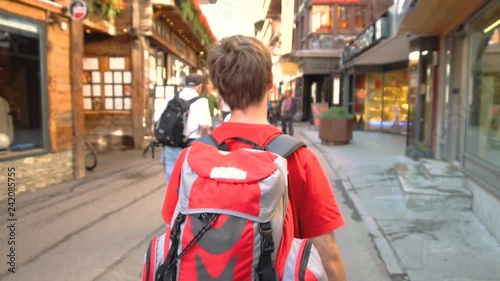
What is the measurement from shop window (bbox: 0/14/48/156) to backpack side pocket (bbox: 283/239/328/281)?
6.88 metres

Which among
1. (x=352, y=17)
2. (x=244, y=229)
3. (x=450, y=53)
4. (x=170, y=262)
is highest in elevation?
(x=352, y=17)

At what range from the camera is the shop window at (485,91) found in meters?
6.38

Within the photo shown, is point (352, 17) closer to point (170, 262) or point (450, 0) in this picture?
point (450, 0)

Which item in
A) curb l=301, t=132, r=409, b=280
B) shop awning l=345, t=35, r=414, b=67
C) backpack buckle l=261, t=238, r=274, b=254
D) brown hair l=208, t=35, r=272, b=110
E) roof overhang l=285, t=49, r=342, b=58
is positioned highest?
roof overhang l=285, t=49, r=342, b=58

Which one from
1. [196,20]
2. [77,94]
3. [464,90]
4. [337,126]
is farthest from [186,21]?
[464,90]

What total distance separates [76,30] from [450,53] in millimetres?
6893

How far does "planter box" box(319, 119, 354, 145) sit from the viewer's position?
14.8 m

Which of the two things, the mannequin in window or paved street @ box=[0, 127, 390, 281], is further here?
the mannequin in window

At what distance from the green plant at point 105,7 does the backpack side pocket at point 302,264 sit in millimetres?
10101

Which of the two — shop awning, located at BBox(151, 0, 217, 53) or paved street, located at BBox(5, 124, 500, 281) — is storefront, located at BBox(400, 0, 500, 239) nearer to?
paved street, located at BBox(5, 124, 500, 281)

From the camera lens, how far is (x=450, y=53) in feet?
29.6

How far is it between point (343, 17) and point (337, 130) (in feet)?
44.6

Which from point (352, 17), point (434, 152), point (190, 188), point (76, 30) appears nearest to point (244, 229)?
point (190, 188)

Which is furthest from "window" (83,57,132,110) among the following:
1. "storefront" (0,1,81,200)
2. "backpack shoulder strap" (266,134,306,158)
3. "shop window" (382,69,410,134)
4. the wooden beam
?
"backpack shoulder strap" (266,134,306,158)
